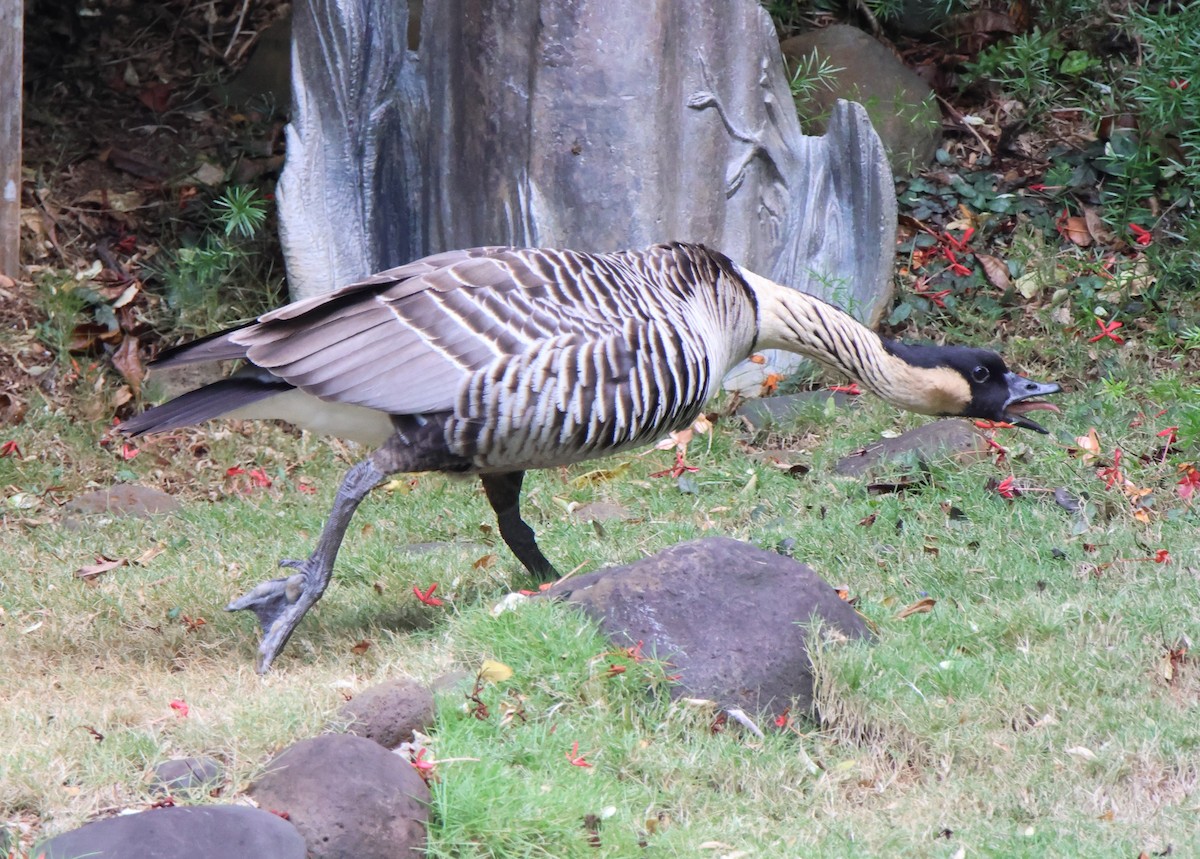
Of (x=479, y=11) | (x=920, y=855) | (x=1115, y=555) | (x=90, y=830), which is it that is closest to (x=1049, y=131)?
(x=479, y=11)

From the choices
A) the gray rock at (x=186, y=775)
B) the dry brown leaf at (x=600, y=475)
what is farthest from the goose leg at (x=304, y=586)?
the dry brown leaf at (x=600, y=475)

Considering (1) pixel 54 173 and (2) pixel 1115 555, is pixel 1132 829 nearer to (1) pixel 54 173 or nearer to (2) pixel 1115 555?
(2) pixel 1115 555

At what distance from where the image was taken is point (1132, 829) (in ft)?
12.8

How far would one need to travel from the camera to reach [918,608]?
523 centimetres

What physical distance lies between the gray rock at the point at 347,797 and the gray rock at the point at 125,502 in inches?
146

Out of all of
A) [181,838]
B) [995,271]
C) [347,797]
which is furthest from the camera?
[995,271]

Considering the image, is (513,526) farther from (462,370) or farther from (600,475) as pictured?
(600,475)

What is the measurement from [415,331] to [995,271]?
520cm

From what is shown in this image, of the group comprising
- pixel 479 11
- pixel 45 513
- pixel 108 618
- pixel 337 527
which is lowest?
pixel 45 513

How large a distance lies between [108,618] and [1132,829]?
3.71 meters

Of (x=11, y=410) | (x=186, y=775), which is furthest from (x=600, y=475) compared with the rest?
(x=186, y=775)

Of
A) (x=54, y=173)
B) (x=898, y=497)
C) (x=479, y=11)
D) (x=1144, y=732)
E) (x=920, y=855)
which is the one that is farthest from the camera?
(x=54, y=173)

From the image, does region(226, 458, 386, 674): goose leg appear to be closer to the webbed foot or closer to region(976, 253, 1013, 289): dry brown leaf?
the webbed foot

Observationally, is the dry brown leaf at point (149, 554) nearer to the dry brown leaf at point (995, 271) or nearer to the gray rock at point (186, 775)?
the gray rock at point (186, 775)
